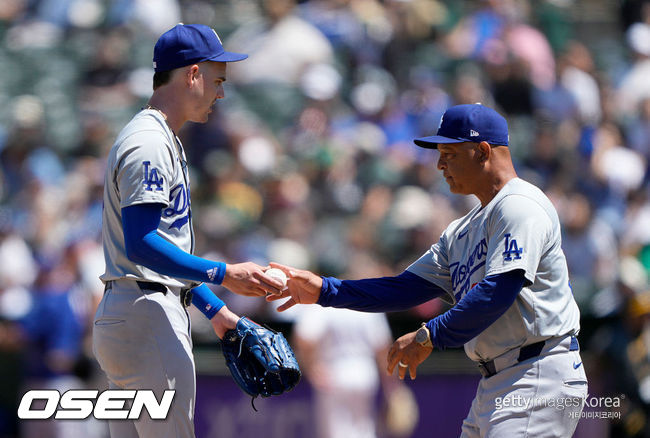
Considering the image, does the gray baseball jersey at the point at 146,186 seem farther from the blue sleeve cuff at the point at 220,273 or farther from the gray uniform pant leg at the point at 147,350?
the blue sleeve cuff at the point at 220,273

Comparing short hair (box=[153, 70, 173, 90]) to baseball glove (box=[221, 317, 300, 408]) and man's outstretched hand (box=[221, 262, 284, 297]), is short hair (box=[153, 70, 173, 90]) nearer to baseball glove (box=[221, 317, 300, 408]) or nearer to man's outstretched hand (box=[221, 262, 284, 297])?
man's outstretched hand (box=[221, 262, 284, 297])

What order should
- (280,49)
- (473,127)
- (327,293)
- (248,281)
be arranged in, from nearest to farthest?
(248,281), (473,127), (327,293), (280,49)

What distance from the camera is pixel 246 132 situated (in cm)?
966

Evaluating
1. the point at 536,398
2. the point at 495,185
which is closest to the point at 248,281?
the point at 495,185

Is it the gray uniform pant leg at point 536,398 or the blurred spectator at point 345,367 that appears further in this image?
the blurred spectator at point 345,367

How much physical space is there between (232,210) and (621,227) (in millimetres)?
3838

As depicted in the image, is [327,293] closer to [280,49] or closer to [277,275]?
[277,275]

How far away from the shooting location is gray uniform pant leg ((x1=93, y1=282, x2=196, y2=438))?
3.62 meters

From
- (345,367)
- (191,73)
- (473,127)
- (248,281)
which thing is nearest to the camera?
(248,281)

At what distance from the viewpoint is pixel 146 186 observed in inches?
139

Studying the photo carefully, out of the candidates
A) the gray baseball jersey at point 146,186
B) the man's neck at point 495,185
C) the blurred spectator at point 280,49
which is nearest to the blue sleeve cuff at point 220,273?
the gray baseball jersey at point 146,186

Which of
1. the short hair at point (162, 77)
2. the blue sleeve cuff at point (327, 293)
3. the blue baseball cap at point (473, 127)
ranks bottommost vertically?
the blue sleeve cuff at point (327, 293)

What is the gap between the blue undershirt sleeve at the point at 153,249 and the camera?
3.51m

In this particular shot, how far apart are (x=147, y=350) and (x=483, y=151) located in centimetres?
159
